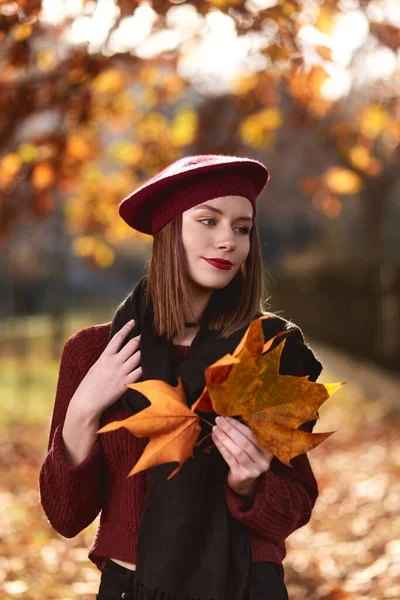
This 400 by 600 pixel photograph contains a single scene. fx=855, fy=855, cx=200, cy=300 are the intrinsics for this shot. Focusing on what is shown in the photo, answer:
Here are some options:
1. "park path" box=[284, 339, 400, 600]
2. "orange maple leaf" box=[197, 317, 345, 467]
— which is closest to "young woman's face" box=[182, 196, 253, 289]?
"orange maple leaf" box=[197, 317, 345, 467]

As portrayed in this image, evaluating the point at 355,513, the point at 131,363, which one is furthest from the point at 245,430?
the point at 355,513

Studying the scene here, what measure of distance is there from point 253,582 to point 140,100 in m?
6.54

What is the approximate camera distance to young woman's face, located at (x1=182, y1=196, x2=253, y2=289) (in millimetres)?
2254

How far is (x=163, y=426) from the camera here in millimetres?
1916

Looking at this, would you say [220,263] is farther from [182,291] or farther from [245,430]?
[245,430]

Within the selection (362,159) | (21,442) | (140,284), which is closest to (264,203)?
(21,442)

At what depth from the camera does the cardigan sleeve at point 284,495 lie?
2133mm

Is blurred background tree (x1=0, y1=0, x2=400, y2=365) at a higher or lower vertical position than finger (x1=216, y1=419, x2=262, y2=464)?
higher

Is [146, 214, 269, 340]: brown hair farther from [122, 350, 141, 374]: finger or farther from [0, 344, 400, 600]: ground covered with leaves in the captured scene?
[0, 344, 400, 600]: ground covered with leaves

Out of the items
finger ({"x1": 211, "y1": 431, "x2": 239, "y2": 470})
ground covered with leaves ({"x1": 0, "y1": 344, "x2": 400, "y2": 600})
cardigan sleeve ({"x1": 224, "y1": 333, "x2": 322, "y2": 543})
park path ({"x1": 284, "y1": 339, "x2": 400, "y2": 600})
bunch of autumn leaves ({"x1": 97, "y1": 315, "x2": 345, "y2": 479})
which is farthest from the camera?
park path ({"x1": 284, "y1": 339, "x2": 400, "y2": 600})

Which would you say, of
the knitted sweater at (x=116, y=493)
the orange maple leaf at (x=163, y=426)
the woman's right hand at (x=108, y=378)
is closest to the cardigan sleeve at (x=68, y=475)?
the knitted sweater at (x=116, y=493)

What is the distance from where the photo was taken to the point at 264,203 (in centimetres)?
4012

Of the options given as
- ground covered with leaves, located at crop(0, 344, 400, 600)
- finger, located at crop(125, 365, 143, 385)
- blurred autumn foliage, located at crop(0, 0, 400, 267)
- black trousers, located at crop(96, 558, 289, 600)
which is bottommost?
ground covered with leaves, located at crop(0, 344, 400, 600)

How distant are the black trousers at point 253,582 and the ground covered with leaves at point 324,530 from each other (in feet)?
1.46
